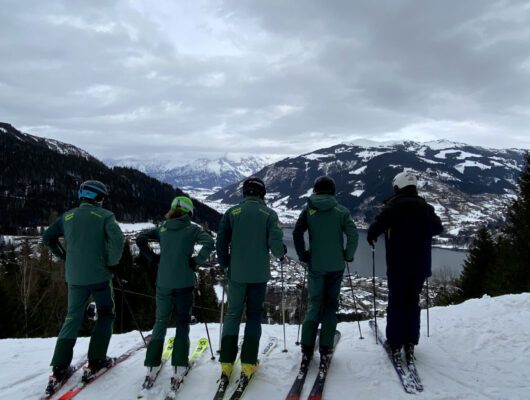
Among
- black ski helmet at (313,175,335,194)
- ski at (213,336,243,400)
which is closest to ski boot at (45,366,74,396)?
ski at (213,336,243,400)

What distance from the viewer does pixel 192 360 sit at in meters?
5.43

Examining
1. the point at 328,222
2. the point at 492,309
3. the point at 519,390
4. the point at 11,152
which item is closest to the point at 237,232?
the point at 328,222

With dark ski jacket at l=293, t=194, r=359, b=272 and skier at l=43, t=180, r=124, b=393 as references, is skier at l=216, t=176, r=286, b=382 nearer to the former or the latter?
dark ski jacket at l=293, t=194, r=359, b=272

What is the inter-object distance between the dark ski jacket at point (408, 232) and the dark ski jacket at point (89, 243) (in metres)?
3.75

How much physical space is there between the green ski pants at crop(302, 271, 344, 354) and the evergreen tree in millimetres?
22899

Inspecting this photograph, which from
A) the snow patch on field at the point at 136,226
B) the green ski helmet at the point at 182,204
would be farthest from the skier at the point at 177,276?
the snow patch on field at the point at 136,226

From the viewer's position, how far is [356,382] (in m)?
4.63

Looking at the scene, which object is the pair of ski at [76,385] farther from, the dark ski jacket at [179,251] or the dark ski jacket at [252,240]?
the dark ski jacket at [252,240]

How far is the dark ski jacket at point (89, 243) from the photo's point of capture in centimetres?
481

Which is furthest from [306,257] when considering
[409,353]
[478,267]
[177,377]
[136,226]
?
[136,226]

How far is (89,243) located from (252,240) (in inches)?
89.4

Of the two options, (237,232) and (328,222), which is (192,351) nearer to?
(237,232)

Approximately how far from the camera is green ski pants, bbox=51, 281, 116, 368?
15.8 feet

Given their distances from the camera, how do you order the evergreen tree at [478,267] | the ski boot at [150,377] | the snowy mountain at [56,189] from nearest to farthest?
the ski boot at [150,377] → the evergreen tree at [478,267] → the snowy mountain at [56,189]
